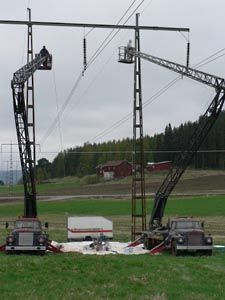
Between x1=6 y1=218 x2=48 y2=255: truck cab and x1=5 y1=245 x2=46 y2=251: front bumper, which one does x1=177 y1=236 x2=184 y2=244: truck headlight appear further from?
x1=5 y1=245 x2=46 y2=251: front bumper

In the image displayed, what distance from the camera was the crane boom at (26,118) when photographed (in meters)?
37.4

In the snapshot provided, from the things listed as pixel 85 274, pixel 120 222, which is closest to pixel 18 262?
pixel 85 274

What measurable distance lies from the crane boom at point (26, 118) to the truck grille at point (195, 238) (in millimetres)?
14644

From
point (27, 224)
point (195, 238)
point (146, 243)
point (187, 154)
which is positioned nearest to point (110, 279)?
A: point (195, 238)

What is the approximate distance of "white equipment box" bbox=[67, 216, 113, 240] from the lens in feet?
125

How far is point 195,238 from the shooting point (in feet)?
89.7

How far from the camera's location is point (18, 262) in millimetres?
21422

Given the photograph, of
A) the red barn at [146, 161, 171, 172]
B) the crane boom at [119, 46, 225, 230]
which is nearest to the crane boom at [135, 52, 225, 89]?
the crane boom at [119, 46, 225, 230]

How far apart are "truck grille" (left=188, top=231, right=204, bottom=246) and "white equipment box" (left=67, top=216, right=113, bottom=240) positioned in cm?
1152

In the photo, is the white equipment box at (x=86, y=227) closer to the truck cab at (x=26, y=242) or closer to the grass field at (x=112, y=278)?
the grass field at (x=112, y=278)

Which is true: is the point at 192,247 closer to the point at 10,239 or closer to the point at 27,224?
the point at 27,224

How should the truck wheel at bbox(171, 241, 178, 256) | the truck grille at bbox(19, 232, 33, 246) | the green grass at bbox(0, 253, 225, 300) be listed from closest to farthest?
the green grass at bbox(0, 253, 225, 300), the truck grille at bbox(19, 232, 33, 246), the truck wheel at bbox(171, 241, 178, 256)

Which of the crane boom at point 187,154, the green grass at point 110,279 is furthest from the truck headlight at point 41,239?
the crane boom at point 187,154

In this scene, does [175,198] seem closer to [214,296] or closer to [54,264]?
[54,264]
